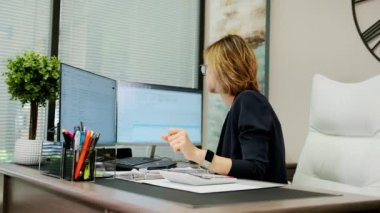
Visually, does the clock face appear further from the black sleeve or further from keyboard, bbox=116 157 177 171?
keyboard, bbox=116 157 177 171

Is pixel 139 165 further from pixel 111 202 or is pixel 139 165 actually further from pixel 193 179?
pixel 111 202

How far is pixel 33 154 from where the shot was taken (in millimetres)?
1625

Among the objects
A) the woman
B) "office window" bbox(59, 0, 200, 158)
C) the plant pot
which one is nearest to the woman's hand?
the woman

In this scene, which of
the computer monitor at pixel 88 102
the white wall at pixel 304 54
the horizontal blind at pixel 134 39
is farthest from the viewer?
the horizontal blind at pixel 134 39

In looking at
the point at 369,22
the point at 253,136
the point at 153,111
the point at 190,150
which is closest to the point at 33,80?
the point at 153,111

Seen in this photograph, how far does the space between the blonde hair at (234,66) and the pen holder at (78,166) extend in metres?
0.63

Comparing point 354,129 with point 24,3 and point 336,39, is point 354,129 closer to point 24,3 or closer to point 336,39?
point 336,39

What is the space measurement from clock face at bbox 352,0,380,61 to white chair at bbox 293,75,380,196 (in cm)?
40

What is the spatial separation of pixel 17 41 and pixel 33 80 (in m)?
0.83

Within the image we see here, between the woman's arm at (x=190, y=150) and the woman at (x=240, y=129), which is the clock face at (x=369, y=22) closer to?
the woman at (x=240, y=129)

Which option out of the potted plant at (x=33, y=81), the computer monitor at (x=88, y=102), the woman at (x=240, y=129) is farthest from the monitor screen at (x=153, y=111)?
the woman at (x=240, y=129)

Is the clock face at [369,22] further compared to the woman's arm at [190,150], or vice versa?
the clock face at [369,22]

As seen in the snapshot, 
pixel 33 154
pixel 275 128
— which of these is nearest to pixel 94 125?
pixel 33 154

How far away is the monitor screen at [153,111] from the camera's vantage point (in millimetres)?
1905
